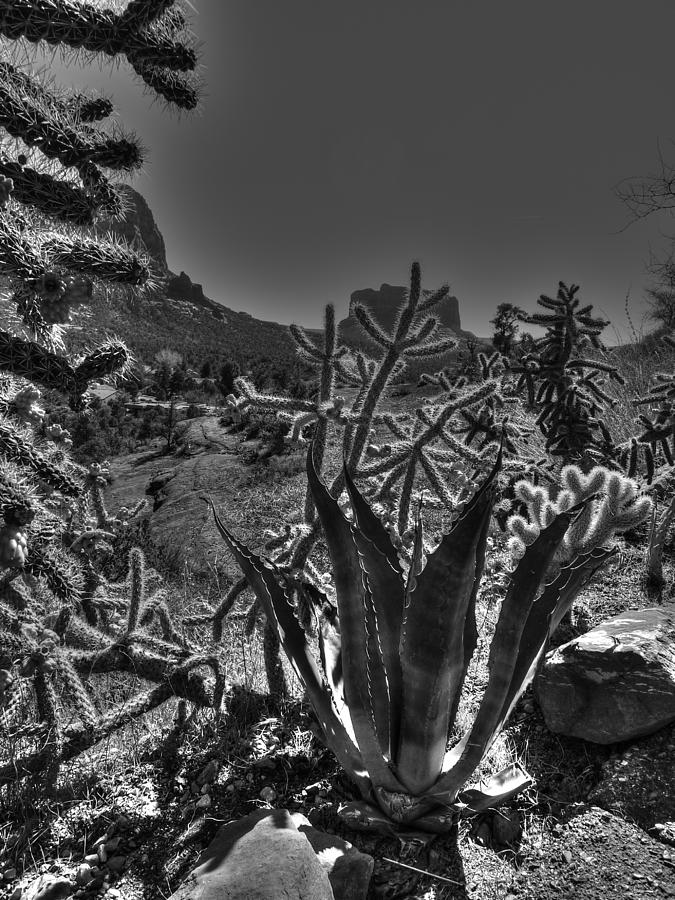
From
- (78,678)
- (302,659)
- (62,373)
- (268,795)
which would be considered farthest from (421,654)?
(62,373)

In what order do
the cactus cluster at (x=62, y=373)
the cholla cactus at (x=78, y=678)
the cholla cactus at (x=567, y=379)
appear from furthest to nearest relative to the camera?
1. the cholla cactus at (x=567, y=379)
2. the cactus cluster at (x=62, y=373)
3. the cholla cactus at (x=78, y=678)

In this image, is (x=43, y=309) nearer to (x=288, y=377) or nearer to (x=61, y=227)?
(x=61, y=227)

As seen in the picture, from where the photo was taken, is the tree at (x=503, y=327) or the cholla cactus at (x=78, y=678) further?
the tree at (x=503, y=327)

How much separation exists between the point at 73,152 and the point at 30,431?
1.92 m

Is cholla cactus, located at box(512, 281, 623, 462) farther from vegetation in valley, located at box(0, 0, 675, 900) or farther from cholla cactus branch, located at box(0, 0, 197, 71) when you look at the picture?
cholla cactus branch, located at box(0, 0, 197, 71)

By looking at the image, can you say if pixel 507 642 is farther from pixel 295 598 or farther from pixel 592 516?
pixel 592 516

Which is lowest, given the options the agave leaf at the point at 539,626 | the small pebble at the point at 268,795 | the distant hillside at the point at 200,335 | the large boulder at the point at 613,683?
the small pebble at the point at 268,795

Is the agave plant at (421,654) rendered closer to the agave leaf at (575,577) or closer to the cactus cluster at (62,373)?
the agave leaf at (575,577)

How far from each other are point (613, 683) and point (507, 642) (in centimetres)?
62

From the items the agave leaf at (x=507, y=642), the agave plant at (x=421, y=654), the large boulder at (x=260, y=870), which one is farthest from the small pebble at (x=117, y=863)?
the agave leaf at (x=507, y=642)

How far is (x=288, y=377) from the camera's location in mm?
19734

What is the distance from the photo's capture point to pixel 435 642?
1.15 metres

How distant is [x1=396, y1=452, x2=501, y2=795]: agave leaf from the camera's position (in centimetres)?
106

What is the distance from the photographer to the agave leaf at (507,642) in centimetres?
119
